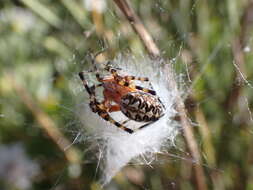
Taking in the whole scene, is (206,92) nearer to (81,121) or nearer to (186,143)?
(186,143)

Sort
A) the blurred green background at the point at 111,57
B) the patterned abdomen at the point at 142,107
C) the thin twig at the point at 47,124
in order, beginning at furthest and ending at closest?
the thin twig at the point at 47,124 → the blurred green background at the point at 111,57 → the patterned abdomen at the point at 142,107

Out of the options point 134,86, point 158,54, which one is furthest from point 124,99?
point 158,54

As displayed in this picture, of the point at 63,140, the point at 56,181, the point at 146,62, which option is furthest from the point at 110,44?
the point at 56,181

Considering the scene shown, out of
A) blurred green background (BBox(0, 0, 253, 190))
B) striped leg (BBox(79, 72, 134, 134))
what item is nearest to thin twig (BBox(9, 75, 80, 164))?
blurred green background (BBox(0, 0, 253, 190))

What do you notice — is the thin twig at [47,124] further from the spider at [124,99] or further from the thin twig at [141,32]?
the thin twig at [141,32]

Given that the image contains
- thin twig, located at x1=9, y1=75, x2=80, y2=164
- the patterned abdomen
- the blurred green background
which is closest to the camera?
the patterned abdomen

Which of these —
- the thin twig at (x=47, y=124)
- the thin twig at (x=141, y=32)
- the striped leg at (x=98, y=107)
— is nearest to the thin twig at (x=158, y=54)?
the thin twig at (x=141, y=32)

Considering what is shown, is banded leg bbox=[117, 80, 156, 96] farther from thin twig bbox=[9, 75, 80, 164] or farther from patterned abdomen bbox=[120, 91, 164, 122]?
thin twig bbox=[9, 75, 80, 164]
